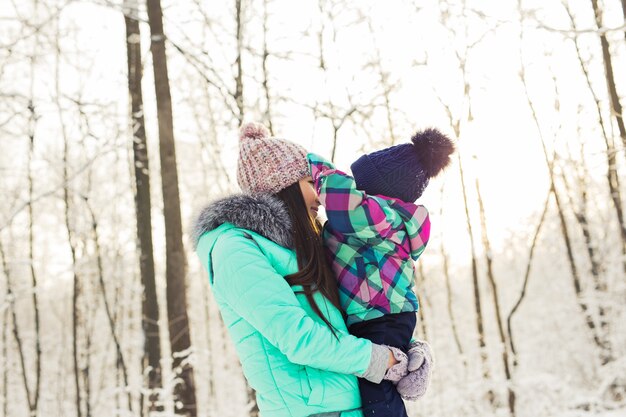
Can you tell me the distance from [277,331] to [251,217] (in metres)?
0.38

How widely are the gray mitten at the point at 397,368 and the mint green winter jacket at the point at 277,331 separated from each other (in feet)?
0.31

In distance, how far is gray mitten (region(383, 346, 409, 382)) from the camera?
66.5 inches

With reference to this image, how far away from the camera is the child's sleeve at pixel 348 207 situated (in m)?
1.70

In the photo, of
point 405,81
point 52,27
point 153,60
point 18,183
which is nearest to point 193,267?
point 18,183

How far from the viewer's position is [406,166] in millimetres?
2000

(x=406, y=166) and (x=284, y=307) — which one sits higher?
(x=406, y=166)

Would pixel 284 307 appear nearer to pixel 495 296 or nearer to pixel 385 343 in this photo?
pixel 385 343

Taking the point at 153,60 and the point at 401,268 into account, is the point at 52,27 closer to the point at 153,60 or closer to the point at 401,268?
the point at 153,60

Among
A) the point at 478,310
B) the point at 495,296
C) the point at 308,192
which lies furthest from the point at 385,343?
the point at 478,310

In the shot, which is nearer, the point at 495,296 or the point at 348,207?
the point at 348,207

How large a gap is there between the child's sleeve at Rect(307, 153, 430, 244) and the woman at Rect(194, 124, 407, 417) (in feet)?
0.40

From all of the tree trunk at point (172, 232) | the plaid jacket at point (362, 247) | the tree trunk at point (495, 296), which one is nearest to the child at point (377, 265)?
the plaid jacket at point (362, 247)

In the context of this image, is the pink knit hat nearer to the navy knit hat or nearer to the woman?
the woman

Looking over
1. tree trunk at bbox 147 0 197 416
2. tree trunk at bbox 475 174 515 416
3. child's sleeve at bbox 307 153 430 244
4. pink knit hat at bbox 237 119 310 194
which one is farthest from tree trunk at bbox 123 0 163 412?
tree trunk at bbox 475 174 515 416
